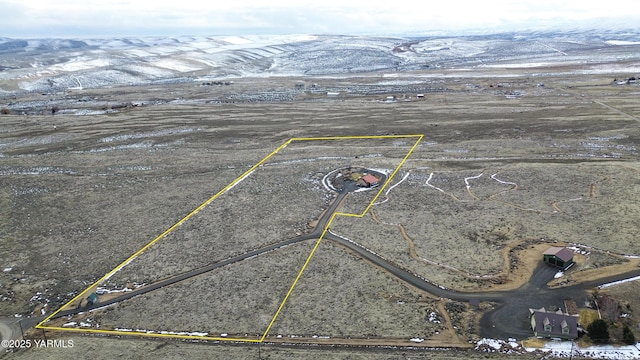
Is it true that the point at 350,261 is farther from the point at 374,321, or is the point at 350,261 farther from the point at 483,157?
the point at 483,157

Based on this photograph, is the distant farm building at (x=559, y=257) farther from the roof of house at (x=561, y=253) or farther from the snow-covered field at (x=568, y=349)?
the snow-covered field at (x=568, y=349)

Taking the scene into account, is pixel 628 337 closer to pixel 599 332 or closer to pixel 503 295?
pixel 599 332

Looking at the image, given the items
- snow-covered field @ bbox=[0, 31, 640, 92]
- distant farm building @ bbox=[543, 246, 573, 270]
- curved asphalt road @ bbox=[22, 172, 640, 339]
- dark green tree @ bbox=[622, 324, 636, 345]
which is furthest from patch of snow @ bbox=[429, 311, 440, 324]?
snow-covered field @ bbox=[0, 31, 640, 92]

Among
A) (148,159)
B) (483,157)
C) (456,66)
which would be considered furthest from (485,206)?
(456,66)

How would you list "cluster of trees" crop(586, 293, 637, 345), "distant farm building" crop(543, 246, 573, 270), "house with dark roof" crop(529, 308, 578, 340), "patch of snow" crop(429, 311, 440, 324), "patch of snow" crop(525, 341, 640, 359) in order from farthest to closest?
1. "distant farm building" crop(543, 246, 573, 270)
2. "patch of snow" crop(429, 311, 440, 324)
3. "house with dark roof" crop(529, 308, 578, 340)
4. "cluster of trees" crop(586, 293, 637, 345)
5. "patch of snow" crop(525, 341, 640, 359)

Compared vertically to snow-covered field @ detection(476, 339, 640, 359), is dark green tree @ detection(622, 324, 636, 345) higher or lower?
higher

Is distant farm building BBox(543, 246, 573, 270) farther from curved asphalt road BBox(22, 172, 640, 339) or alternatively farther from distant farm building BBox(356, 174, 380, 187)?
distant farm building BBox(356, 174, 380, 187)

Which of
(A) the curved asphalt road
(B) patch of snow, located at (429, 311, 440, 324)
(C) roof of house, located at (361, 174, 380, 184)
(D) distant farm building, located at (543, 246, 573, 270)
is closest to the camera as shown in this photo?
(A) the curved asphalt road

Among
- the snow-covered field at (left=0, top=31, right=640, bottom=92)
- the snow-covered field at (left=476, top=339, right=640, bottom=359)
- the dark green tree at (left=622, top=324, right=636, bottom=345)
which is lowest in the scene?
the snow-covered field at (left=476, top=339, right=640, bottom=359)
